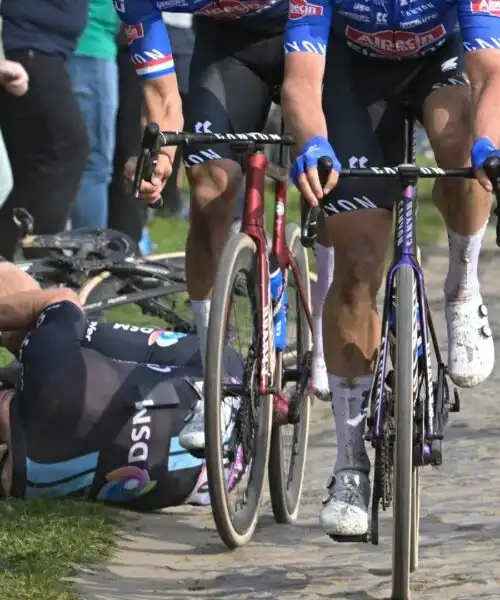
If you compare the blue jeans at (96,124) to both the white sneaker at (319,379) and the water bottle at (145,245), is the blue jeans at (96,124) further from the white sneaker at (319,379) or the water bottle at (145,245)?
the white sneaker at (319,379)

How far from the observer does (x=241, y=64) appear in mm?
5812

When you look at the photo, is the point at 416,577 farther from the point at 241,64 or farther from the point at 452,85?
the point at 241,64

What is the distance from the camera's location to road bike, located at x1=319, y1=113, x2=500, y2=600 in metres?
4.41

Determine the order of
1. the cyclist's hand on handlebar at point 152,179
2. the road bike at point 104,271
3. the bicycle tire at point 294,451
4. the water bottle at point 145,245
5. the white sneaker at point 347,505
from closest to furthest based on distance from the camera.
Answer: the white sneaker at point 347,505
the cyclist's hand on handlebar at point 152,179
the bicycle tire at point 294,451
the road bike at point 104,271
the water bottle at point 145,245

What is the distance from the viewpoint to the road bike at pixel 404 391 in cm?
441

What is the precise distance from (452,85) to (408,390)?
3.58 feet

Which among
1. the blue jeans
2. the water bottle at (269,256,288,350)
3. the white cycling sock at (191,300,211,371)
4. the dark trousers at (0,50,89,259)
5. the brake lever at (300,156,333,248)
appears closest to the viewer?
the brake lever at (300,156,333,248)

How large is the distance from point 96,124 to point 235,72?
337 cm

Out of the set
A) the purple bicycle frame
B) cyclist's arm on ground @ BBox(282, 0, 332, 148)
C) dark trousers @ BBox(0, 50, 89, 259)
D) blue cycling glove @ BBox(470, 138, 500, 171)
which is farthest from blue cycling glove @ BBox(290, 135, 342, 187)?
dark trousers @ BBox(0, 50, 89, 259)

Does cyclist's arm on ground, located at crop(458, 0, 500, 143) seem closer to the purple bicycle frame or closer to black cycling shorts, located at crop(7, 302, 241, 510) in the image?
the purple bicycle frame

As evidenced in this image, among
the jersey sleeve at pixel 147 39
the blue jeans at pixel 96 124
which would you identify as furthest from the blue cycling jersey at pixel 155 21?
the blue jeans at pixel 96 124

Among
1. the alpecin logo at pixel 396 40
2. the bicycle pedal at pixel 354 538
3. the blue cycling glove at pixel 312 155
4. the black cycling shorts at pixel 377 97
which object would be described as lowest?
the bicycle pedal at pixel 354 538

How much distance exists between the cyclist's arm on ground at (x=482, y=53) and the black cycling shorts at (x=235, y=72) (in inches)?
46.0

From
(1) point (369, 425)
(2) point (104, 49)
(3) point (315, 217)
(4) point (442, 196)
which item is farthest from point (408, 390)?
(2) point (104, 49)
